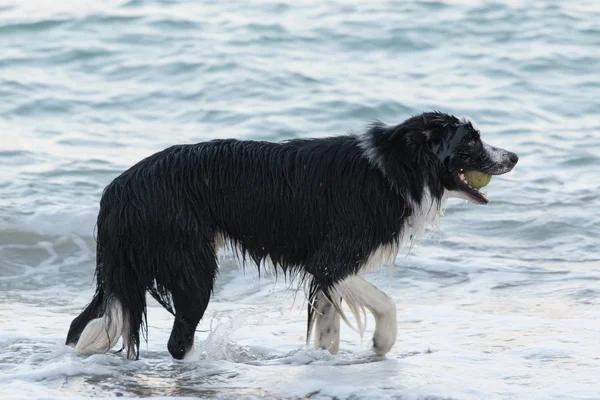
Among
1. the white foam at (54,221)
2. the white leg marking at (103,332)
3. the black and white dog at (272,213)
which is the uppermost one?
the black and white dog at (272,213)

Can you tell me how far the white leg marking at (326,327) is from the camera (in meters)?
5.49

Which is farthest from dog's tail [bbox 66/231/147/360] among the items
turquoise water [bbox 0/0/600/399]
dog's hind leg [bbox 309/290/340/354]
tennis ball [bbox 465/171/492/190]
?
tennis ball [bbox 465/171/492/190]

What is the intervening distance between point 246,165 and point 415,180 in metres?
0.90

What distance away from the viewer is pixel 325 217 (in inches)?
204

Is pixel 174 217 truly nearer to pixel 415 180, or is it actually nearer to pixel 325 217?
pixel 325 217

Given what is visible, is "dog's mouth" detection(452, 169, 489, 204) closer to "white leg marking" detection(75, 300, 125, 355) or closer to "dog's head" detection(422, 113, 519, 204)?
"dog's head" detection(422, 113, 519, 204)

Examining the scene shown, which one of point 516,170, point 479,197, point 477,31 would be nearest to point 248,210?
point 479,197

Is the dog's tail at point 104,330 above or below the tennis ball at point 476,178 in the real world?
below

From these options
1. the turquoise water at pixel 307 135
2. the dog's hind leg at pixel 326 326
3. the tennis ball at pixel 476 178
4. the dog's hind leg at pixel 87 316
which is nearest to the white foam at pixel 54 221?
the turquoise water at pixel 307 135

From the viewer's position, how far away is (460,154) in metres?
5.24

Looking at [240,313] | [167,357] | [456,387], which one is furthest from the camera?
[240,313]

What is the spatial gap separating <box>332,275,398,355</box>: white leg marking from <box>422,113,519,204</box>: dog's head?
27.7 inches

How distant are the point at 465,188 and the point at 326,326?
111cm

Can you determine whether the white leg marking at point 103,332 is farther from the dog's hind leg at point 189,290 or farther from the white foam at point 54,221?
the white foam at point 54,221
